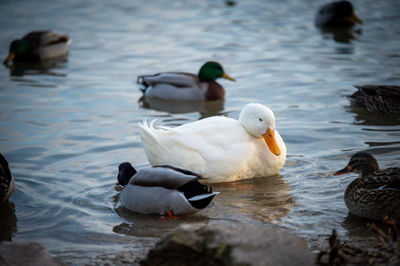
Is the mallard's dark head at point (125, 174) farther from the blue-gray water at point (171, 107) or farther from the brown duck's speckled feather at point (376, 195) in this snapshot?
the brown duck's speckled feather at point (376, 195)

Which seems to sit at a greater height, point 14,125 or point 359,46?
point 359,46

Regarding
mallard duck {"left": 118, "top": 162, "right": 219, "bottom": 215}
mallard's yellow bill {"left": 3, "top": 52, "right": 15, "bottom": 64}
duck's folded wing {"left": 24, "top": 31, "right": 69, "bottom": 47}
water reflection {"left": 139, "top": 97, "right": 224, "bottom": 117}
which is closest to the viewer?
mallard duck {"left": 118, "top": 162, "right": 219, "bottom": 215}

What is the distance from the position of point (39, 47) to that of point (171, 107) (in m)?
4.68

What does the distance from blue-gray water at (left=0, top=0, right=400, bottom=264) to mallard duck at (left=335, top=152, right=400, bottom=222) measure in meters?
0.18

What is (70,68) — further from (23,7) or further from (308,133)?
(23,7)

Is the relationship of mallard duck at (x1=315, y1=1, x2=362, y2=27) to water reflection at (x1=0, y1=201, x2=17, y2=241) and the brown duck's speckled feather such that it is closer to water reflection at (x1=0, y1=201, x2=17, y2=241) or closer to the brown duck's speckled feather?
the brown duck's speckled feather

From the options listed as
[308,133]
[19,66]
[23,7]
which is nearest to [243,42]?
[19,66]

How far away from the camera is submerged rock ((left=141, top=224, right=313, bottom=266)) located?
10.9 ft

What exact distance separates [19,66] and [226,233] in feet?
31.7

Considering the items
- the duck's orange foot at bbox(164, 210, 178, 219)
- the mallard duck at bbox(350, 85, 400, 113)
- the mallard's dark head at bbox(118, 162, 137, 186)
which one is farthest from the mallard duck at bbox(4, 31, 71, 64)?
the duck's orange foot at bbox(164, 210, 178, 219)

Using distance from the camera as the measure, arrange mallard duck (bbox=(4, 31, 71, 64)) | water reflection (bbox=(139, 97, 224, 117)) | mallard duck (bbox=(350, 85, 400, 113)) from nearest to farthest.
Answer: mallard duck (bbox=(350, 85, 400, 113)) < water reflection (bbox=(139, 97, 224, 117)) < mallard duck (bbox=(4, 31, 71, 64))

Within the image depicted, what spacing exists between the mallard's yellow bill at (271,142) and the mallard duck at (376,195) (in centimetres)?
126

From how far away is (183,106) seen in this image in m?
9.38

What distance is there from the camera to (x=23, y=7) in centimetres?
1772
